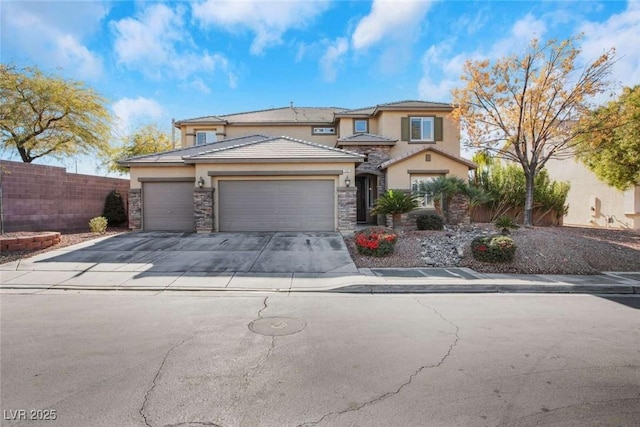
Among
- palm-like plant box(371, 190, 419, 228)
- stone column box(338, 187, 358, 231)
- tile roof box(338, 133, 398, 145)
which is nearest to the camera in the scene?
palm-like plant box(371, 190, 419, 228)

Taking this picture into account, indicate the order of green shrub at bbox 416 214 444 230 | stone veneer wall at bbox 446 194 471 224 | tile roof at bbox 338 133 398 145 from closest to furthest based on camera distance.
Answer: green shrub at bbox 416 214 444 230, stone veneer wall at bbox 446 194 471 224, tile roof at bbox 338 133 398 145

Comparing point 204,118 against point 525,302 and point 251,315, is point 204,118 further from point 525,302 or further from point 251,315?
point 525,302

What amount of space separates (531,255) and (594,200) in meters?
15.7

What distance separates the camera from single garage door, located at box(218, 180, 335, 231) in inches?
572

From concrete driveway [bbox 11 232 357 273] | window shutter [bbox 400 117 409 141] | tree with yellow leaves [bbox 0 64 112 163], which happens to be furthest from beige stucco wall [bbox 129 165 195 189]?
window shutter [bbox 400 117 409 141]

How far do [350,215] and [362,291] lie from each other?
7198mm

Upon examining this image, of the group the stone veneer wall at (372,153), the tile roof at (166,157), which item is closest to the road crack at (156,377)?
the tile roof at (166,157)

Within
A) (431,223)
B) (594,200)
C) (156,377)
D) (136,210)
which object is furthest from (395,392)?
(594,200)

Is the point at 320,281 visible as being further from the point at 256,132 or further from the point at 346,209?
the point at 256,132

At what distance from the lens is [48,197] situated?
47.1 feet

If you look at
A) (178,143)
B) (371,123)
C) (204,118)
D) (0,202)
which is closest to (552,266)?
(371,123)

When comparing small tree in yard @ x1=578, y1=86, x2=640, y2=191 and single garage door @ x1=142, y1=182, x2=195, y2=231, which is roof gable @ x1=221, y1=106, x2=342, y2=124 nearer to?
single garage door @ x1=142, y1=182, x2=195, y2=231

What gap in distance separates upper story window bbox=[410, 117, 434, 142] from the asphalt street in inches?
576

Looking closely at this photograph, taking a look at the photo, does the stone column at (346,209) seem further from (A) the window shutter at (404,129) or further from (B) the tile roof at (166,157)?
(B) the tile roof at (166,157)
